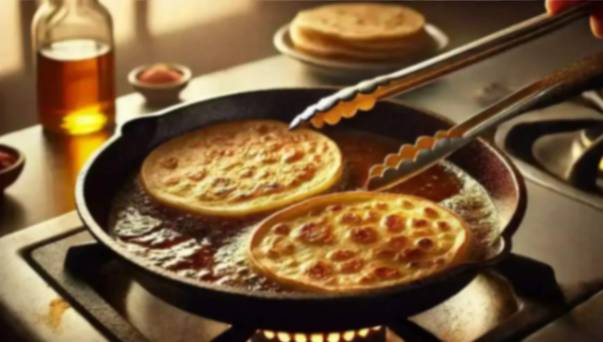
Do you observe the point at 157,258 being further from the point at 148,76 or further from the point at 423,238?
the point at 148,76

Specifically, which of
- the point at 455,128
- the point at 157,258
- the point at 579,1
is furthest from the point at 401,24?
the point at 157,258

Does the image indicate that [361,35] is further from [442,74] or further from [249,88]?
[442,74]

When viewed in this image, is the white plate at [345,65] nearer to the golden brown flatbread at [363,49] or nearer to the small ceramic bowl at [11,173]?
the golden brown flatbread at [363,49]

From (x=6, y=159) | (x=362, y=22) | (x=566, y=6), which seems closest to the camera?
(x=566, y=6)

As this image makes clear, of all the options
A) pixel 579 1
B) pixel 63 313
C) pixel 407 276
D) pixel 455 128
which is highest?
pixel 579 1

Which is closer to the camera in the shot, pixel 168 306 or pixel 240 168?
pixel 168 306

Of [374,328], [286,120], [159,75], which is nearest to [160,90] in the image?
[159,75]
